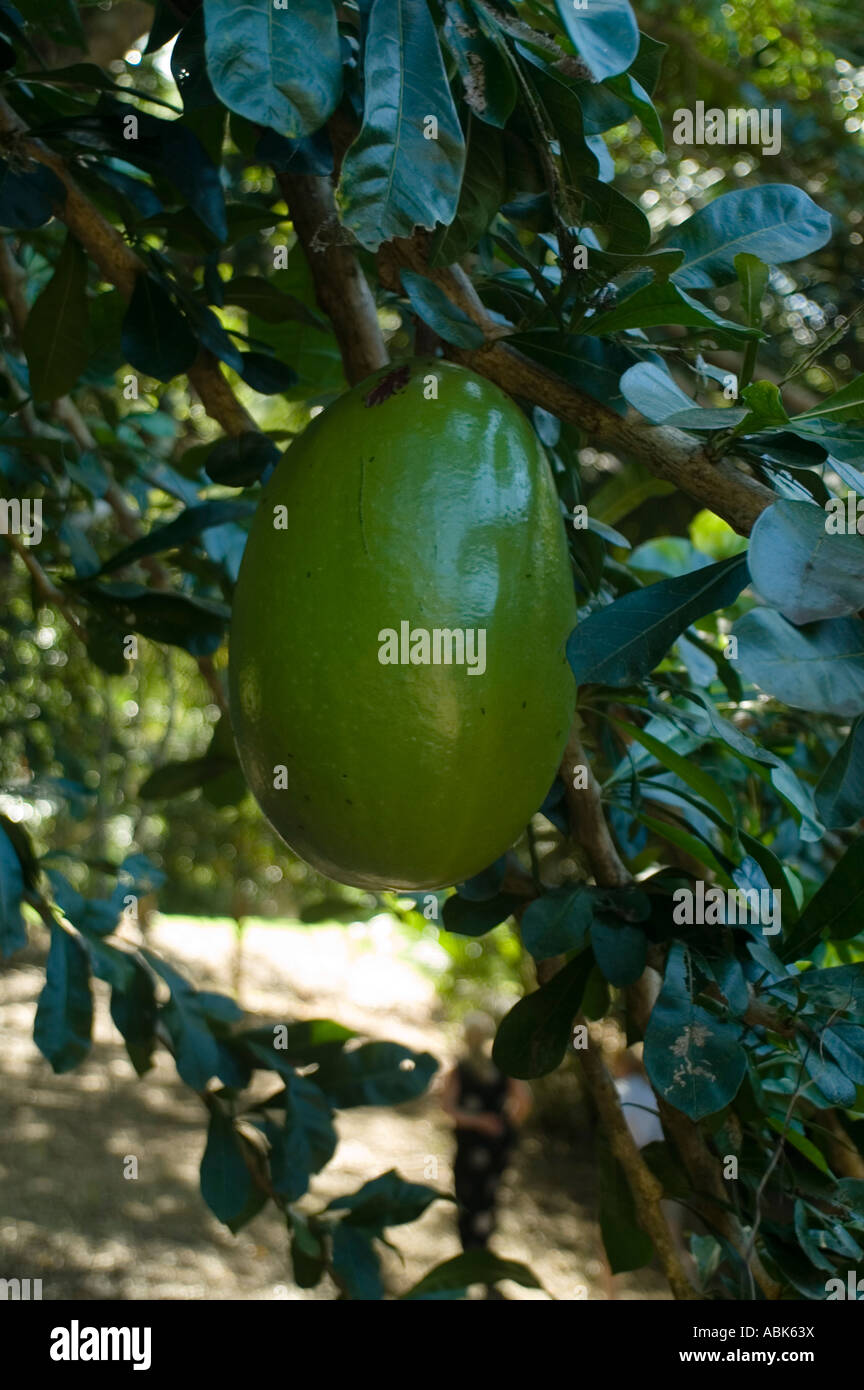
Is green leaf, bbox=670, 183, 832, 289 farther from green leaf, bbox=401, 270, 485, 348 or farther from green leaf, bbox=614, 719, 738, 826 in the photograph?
green leaf, bbox=614, 719, 738, 826

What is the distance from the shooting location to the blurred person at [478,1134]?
4.50 meters

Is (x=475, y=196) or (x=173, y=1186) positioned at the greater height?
(x=475, y=196)

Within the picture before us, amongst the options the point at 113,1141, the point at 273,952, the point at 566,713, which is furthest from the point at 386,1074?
the point at 273,952

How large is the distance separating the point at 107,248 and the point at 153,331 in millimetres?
73

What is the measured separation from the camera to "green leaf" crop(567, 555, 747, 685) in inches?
27.7

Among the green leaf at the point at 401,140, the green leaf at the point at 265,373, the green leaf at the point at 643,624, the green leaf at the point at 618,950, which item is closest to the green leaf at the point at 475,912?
the green leaf at the point at 618,950

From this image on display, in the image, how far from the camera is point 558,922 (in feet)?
2.98

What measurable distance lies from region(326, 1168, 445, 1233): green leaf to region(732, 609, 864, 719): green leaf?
3.29ft

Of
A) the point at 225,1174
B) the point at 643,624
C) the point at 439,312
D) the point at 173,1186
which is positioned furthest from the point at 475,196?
the point at 173,1186

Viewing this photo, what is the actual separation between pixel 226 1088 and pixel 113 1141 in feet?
18.0

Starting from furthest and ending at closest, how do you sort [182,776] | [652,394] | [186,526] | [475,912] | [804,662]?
[182,776]
[186,526]
[475,912]
[652,394]
[804,662]

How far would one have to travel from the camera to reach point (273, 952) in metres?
10.6

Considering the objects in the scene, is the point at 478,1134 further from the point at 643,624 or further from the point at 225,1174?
the point at 643,624

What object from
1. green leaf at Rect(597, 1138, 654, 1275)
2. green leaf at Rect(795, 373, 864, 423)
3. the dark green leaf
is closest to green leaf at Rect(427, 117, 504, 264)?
green leaf at Rect(795, 373, 864, 423)
